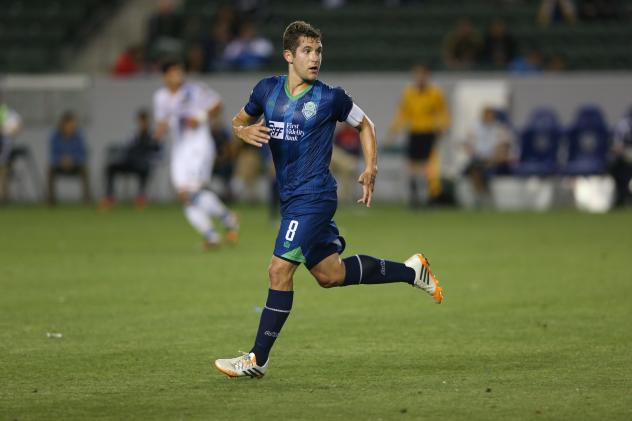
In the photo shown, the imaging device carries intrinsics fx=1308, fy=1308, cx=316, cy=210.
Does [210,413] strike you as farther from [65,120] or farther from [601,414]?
[65,120]

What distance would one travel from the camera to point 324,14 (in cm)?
2966

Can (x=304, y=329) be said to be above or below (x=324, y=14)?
below

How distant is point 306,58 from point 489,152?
18147 millimetres

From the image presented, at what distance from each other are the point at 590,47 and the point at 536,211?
17.3 ft

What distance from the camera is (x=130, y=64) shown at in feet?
95.2

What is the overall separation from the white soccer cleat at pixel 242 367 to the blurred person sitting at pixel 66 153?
19.9 m

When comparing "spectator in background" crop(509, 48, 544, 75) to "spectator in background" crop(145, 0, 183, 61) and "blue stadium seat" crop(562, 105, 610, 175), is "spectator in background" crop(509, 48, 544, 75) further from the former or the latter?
"spectator in background" crop(145, 0, 183, 61)

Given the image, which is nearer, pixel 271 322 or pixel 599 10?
pixel 271 322

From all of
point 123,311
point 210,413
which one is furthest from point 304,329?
point 210,413

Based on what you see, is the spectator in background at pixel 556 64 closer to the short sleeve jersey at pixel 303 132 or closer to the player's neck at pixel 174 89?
the player's neck at pixel 174 89

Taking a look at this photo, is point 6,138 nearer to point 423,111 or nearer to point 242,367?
point 423,111

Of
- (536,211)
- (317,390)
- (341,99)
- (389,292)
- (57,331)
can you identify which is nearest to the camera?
(317,390)

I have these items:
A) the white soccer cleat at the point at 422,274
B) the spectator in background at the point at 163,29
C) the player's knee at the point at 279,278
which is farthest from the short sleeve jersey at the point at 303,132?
the spectator in background at the point at 163,29

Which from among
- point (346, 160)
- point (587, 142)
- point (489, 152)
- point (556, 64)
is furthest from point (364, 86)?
point (587, 142)
